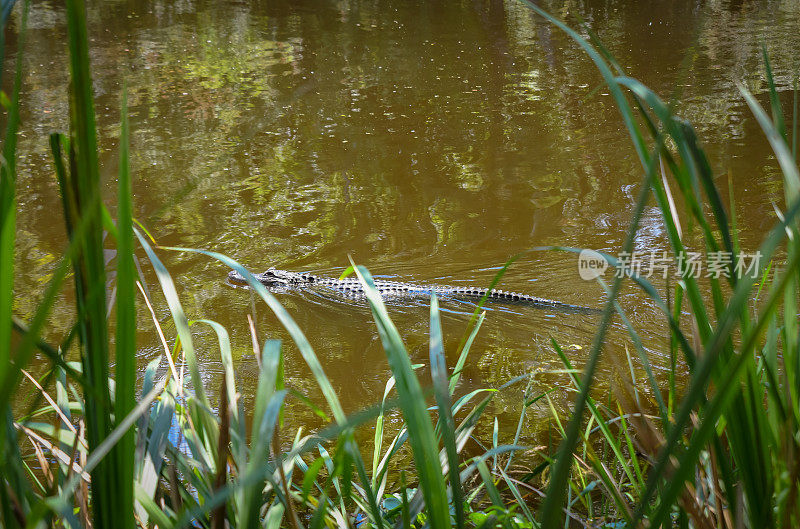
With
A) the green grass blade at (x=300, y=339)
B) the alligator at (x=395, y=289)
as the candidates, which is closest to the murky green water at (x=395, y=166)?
the alligator at (x=395, y=289)

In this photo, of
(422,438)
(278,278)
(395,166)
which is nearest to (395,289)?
(278,278)

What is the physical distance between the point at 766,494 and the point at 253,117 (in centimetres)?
813

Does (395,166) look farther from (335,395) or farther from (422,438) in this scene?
(422,438)

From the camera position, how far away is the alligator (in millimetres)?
4516

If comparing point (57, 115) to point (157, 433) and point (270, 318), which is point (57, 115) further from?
point (157, 433)

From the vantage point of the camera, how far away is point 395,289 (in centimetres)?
479

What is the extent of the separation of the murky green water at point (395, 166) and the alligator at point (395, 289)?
10 centimetres

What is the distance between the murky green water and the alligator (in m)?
0.10

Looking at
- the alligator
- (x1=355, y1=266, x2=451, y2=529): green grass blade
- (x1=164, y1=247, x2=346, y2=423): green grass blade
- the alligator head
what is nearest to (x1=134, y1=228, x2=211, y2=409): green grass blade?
(x1=164, y1=247, x2=346, y2=423): green grass blade

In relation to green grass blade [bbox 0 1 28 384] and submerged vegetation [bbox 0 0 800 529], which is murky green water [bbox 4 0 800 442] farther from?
green grass blade [bbox 0 1 28 384]

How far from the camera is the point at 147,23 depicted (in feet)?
47.6

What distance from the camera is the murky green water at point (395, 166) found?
4.30 meters

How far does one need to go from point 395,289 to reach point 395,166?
2.43 m

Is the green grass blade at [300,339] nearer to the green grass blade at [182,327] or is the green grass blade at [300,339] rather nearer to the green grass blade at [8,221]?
the green grass blade at [182,327]
